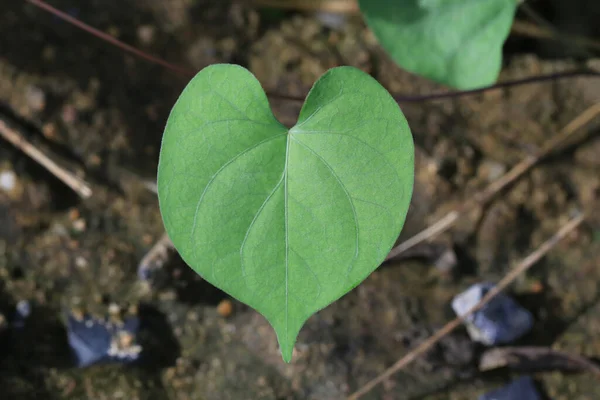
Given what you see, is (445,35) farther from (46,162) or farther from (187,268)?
(46,162)

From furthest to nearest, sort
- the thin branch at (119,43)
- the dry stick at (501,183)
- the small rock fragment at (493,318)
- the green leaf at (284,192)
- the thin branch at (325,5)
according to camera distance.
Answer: the thin branch at (325,5), the dry stick at (501,183), the small rock fragment at (493,318), the thin branch at (119,43), the green leaf at (284,192)

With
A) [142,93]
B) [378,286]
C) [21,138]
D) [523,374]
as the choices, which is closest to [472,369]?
[523,374]

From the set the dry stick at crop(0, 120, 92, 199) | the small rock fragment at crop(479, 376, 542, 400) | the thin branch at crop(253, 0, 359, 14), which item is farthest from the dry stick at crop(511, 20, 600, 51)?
the dry stick at crop(0, 120, 92, 199)

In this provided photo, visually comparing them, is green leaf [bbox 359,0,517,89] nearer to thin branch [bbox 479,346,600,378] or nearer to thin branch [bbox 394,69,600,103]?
thin branch [bbox 394,69,600,103]

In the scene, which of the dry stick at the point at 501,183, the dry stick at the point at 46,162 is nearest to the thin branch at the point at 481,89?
the dry stick at the point at 501,183

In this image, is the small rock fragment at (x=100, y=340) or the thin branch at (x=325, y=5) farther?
the thin branch at (x=325, y=5)

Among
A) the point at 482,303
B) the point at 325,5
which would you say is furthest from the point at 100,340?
the point at 325,5

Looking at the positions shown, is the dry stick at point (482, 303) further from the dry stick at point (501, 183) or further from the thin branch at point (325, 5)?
the thin branch at point (325, 5)

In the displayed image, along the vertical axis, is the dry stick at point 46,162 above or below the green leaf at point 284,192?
above
